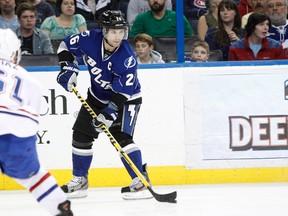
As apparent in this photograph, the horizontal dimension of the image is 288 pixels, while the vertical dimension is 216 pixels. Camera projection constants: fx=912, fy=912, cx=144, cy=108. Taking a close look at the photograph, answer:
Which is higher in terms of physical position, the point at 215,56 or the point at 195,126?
the point at 215,56

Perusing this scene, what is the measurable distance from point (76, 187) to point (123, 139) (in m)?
0.46

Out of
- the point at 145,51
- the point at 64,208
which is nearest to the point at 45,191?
the point at 64,208

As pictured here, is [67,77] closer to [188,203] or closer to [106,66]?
[106,66]

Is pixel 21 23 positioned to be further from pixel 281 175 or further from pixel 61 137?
pixel 281 175

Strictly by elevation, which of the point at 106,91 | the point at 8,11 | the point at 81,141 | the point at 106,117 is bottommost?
the point at 81,141

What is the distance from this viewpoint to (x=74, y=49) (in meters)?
5.77

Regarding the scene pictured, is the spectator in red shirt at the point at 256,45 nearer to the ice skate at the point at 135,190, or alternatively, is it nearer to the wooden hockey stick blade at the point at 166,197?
the ice skate at the point at 135,190

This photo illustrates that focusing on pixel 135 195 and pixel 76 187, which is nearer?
pixel 135 195

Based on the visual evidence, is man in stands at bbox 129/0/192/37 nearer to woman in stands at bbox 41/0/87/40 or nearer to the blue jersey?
woman in stands at bbox 41/0/87/40

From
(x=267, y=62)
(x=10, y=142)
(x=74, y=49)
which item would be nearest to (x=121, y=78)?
(x=74, y=49)

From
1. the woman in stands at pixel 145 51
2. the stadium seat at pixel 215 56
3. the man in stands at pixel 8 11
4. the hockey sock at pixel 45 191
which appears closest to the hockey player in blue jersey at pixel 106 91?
the woman in stands at pixel 145 51

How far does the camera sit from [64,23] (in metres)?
6.97

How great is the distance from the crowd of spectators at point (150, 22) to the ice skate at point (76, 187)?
1145 millimetres

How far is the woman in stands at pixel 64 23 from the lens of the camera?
6938mm
